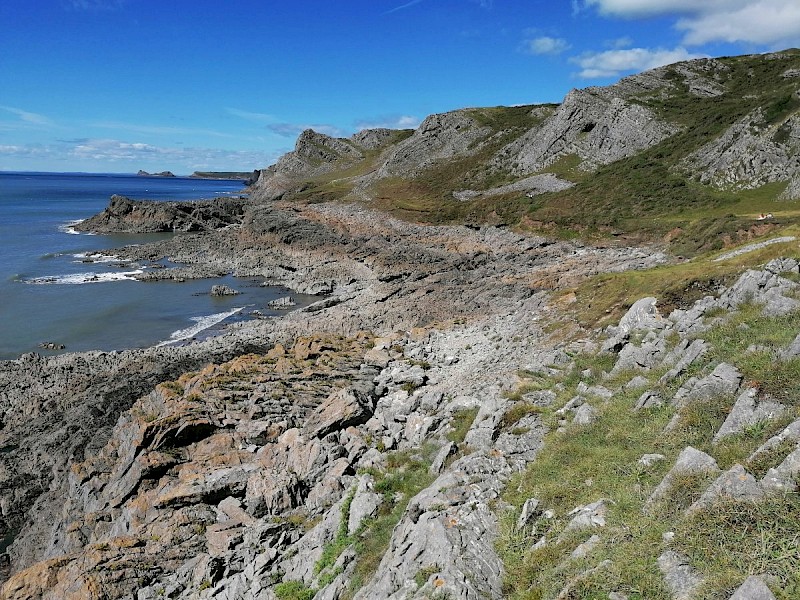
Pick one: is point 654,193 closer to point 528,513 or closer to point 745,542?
Result: point 528,513

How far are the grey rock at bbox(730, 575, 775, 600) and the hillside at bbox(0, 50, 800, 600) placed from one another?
19 millimetres

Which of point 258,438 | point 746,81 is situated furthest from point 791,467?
point 746,81

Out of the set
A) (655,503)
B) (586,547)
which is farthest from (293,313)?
(655,503)

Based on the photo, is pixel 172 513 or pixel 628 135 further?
pixel 628 135

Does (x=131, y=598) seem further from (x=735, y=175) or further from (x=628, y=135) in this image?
(x=628, y=135)

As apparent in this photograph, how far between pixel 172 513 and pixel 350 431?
563cm

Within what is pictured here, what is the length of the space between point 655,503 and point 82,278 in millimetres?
63797

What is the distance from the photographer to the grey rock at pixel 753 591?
18.7ft

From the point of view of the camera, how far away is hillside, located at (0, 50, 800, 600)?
7.84m

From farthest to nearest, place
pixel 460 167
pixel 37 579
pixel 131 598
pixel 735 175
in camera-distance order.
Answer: pixel 460 167, pixel 735 175, pixel 37 579, pixel 131 598

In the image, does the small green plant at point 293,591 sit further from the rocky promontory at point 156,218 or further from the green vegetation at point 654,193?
the rocky promontory at point 156,218

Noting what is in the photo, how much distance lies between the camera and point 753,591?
5.79 metres

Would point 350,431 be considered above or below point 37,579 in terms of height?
above

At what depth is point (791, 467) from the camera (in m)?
7.16
